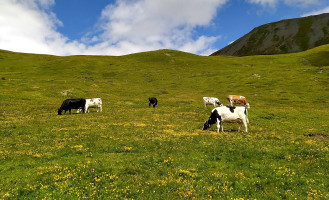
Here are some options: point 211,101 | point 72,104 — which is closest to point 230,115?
point 211,101

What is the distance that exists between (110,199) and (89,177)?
2460mm

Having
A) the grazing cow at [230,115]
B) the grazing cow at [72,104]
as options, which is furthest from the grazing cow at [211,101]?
the grazing cow at [72,104]

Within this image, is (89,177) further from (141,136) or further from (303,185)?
(303,185)

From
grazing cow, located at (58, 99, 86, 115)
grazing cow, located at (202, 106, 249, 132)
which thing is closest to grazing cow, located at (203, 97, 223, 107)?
grazing cow, located at (202, 106, 249, 132)

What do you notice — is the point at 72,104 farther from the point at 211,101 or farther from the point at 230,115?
the point at 211,101

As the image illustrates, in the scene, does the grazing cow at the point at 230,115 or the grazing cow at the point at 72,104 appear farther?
the grazing cow at the point at 72,104

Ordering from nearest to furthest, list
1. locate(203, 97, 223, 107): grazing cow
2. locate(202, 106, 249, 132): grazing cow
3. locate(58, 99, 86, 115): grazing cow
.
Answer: locate(202, 106, 249, 132): grazing cow < locate(58, 99, 86, 115): grazing cow < locate(203, 97, 223, 107): grazing cow

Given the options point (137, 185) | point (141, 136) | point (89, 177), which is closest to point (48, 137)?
point (141, 136)

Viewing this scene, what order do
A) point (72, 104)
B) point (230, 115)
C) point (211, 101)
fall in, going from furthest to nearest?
point (211, 101), point (72, 104), point (230, 115)

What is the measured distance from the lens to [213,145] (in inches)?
632

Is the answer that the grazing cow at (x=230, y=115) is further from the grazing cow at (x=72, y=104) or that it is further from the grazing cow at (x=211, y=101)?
the grazing cow at (x=72, y=104)

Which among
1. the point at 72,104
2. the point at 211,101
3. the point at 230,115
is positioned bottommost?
the point at 230,115

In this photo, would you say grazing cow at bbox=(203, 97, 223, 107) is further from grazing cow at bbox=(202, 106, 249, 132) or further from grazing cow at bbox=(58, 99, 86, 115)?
grazing cow at bbox=(58, 99, 86, 115)

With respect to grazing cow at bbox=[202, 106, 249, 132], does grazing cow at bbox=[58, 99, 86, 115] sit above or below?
above
